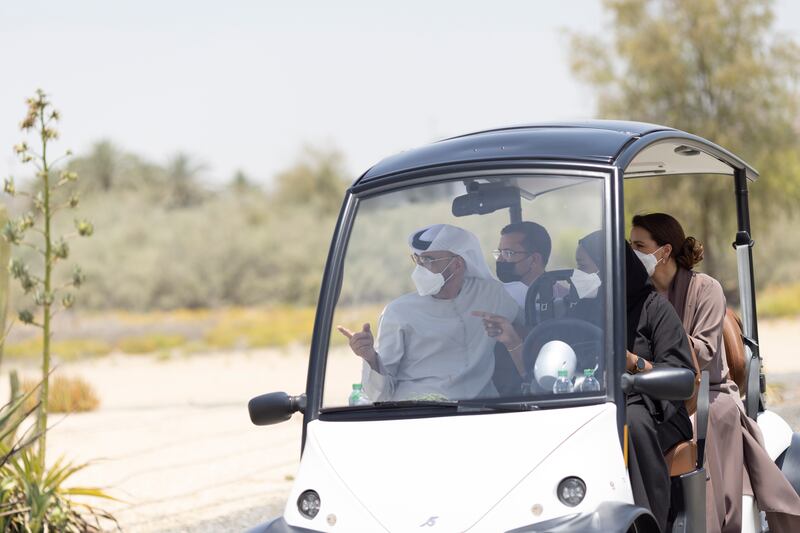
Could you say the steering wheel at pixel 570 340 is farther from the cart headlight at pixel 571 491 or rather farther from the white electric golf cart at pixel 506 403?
the cart headlight at pixel 571 491

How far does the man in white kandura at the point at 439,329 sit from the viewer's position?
4.40 m

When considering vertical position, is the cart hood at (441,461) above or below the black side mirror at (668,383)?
below

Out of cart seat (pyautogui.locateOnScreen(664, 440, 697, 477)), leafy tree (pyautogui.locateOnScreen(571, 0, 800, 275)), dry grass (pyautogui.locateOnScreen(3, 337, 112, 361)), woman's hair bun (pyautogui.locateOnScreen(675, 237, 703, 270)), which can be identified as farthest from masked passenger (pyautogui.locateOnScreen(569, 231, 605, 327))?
dry grass (pyautogui.locateOnScreen(3, 337, 112, 361))

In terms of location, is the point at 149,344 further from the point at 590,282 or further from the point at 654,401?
the point at 590,282

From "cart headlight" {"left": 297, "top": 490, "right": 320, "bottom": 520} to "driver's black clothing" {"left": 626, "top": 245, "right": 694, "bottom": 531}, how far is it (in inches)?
46.6

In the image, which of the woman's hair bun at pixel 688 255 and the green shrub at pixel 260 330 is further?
the green shrub at pixel 260 330

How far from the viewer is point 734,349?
597 centimetres

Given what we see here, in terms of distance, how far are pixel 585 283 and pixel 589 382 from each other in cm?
39

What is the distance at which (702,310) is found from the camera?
560cm

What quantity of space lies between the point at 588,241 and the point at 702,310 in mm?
1404

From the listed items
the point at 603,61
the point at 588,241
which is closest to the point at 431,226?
the point at 588,241

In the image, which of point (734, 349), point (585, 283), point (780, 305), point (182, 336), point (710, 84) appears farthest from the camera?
point (182, 336)

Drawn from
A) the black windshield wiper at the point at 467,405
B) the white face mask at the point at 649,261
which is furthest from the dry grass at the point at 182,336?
the black windshield wiper at the point at 467,405

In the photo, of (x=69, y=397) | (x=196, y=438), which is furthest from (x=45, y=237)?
(x=69, y=397)
